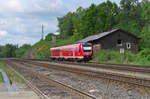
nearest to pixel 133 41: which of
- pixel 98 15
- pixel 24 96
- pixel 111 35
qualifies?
pixel 111 35

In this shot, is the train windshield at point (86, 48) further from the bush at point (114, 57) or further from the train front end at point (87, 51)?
the bush at point (114, 57)

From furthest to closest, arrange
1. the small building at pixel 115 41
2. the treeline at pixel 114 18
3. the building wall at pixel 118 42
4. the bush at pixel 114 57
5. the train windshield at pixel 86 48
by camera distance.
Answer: the treeline at pixel 114 18 < the building wall at pixel 118 42 < the small building at pixel 115 41 < the train windshield at pixel 86 48 < the bush at pixel 114 57

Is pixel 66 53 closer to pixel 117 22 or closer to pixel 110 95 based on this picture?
pixel 110 95

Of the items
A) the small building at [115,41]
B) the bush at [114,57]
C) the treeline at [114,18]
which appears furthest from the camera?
the treeline at [114,18]

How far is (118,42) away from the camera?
48781 mm

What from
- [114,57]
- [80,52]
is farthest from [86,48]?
[114,57]

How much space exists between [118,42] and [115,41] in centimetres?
111

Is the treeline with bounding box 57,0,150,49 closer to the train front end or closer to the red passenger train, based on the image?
the red passenger train

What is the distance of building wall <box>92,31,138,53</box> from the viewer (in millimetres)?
46281

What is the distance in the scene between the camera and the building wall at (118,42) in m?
46.3

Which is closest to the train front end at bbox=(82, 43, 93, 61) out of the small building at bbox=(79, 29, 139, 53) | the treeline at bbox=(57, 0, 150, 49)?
the small building at bbox=(79, 29, 139, 53)

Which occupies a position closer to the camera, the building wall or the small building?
the small building

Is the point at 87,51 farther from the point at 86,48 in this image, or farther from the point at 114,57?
the point at 114,57

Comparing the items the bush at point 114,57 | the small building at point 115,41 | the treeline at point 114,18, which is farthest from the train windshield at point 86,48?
the treeline at point 114,18
